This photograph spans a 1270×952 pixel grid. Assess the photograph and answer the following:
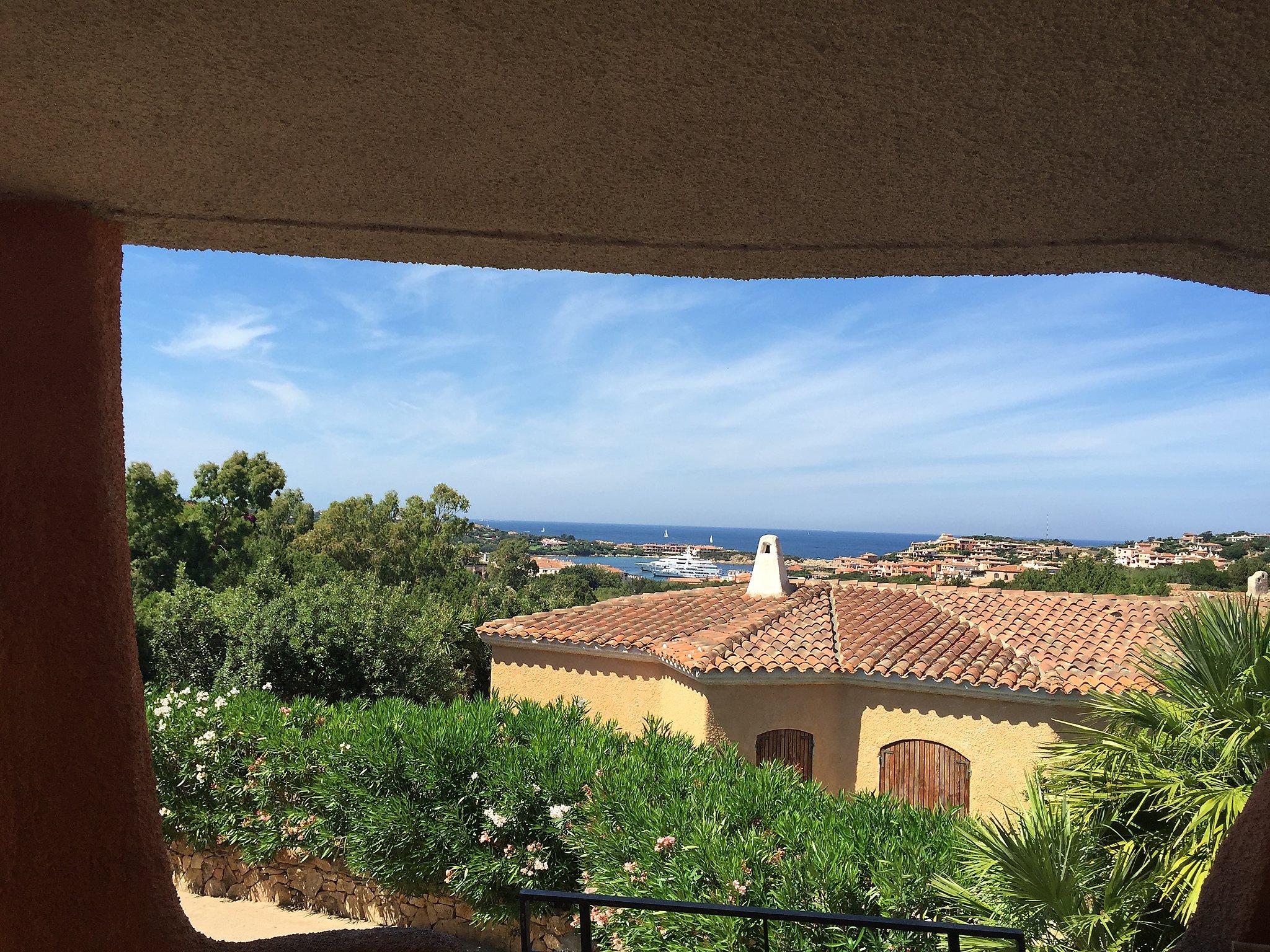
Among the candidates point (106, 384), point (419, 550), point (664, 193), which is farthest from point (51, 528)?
point (419, 550)

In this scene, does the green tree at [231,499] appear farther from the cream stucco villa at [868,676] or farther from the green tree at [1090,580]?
the green tree at [1090,580]

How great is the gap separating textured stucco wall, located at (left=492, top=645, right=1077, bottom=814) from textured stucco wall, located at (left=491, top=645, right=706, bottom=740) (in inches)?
0.6

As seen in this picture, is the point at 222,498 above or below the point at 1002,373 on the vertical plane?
below

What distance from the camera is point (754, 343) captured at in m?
81.9

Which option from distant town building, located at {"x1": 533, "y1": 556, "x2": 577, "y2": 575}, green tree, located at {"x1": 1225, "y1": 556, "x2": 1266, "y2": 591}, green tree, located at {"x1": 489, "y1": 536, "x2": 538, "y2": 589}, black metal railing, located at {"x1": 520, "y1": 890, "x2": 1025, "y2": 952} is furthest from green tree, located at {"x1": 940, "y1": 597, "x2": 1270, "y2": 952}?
distant town building, located at {"x1": 533, "y1": 556, "x2": 577, "y2": 575}

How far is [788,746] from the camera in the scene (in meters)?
10.8

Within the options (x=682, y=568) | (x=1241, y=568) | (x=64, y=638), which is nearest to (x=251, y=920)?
(x=64, y=638)

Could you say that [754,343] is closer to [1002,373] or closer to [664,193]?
[1002,373]

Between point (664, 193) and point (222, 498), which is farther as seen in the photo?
point (222, 498)

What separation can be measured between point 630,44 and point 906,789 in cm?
1082

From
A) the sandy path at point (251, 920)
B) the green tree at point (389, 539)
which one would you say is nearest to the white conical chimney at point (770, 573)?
the sandy path at point (251, 920)

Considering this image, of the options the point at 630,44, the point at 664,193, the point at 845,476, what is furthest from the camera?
the point at 845,476

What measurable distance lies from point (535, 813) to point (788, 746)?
613 cm

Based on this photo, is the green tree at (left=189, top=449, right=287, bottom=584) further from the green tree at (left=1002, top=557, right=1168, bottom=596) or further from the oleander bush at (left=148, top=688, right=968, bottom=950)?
the green tree at (left=1002, top=557, right=1168, bottom=596)
